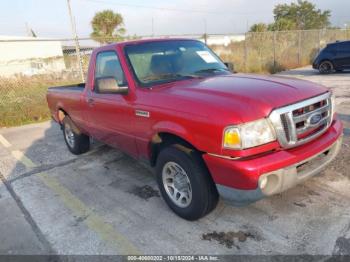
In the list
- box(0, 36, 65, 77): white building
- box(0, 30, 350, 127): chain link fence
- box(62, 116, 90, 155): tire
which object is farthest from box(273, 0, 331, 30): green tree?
box(62, 116, 90, 155): tire

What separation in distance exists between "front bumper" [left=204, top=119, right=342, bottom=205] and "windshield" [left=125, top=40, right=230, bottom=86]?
54.4 inches

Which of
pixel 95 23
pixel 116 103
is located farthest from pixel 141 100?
pixel 95 23

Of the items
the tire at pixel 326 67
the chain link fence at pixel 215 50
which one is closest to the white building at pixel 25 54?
the chain link fence at pixel 215 50

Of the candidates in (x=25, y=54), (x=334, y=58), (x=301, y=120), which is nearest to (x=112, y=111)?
(x=301, y=120)

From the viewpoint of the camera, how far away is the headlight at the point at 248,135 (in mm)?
2625

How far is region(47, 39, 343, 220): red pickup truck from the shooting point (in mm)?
2664

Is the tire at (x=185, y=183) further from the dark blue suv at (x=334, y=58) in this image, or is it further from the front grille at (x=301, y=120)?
the dark blue suv at (x=334, y=58)

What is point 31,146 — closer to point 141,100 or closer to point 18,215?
point 18,215

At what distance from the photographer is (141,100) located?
3496 mm

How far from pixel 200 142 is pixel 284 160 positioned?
2.41 ft

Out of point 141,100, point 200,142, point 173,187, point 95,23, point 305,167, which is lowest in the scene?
point 173,187

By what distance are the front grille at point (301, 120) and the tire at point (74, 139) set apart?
156 inches

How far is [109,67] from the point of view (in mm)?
4309

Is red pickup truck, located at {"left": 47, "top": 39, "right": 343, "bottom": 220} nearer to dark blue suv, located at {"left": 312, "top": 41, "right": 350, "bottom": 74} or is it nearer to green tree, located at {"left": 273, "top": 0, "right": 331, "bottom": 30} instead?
dark blue suv, located at {"left": 312, "top": 41, "right": 350, "bottom": 74}
